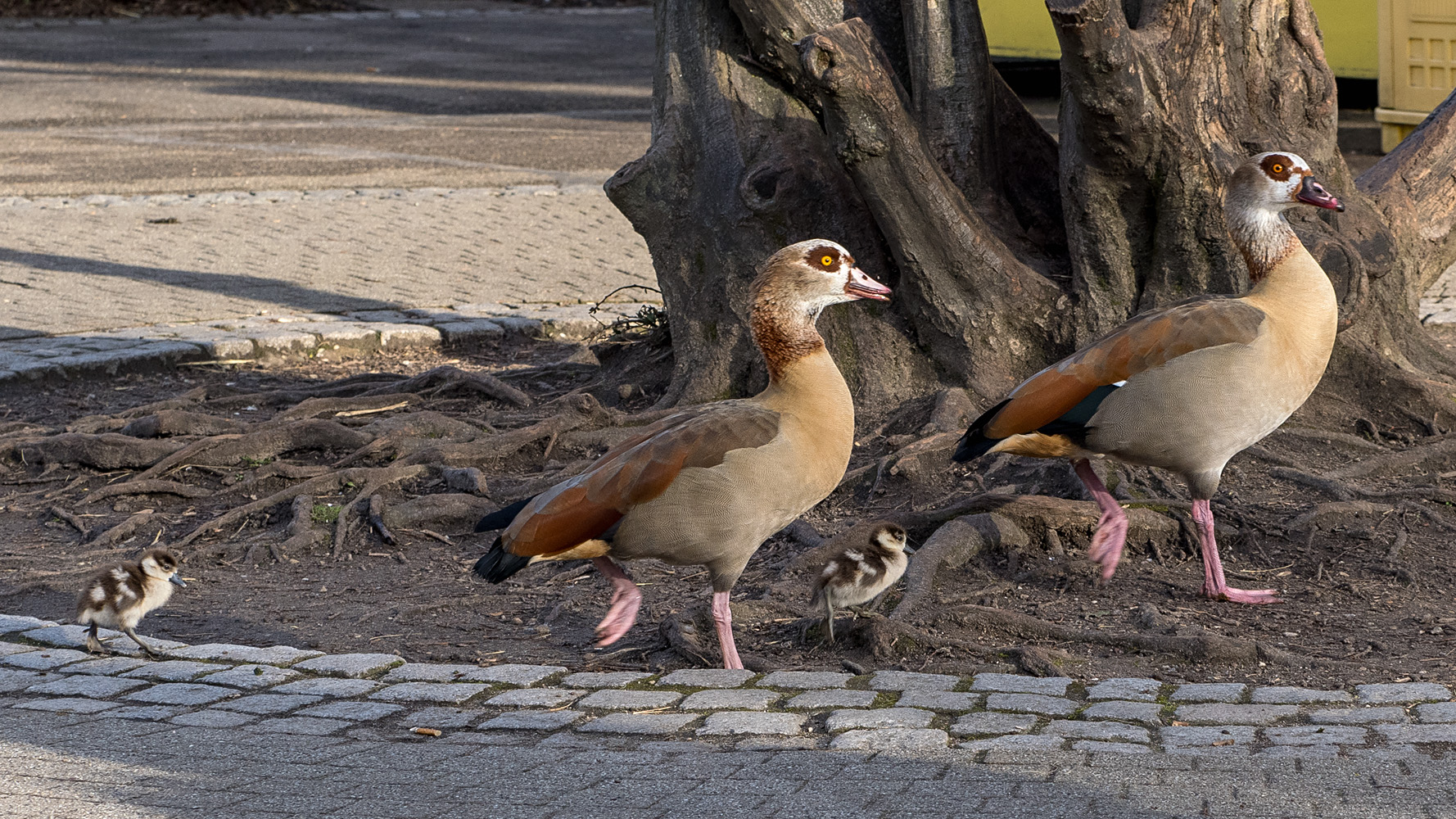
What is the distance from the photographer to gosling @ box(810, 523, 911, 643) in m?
5.37

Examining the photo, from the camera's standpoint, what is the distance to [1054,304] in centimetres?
746

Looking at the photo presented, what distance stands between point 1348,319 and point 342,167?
1158cm

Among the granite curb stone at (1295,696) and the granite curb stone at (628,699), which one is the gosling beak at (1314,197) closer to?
the granite curb stone at (1295,696)

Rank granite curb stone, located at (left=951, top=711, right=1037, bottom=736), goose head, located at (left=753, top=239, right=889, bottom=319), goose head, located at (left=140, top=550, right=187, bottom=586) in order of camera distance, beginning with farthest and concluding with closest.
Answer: goose head, located at (left=140, top=550, right=187, bottom=586)
goose head, located at (left=753, top=239, right=889, bottom=319)
granite curb stone, located at (left=951, top=711, right=1037, bottom=736)

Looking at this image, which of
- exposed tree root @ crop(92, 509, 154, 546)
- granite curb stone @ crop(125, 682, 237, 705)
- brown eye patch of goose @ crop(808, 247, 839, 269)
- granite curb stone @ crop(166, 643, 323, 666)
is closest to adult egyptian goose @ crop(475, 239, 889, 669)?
brown eye patch of goose @ crop(808, 247, 839, 269)

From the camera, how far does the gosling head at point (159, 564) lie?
5707 millimetres

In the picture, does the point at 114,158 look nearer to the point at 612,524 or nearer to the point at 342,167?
the point at 342,167


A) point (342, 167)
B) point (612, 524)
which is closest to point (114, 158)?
point (342, 167)

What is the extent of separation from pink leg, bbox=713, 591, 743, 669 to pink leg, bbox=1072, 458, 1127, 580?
5.32 feet

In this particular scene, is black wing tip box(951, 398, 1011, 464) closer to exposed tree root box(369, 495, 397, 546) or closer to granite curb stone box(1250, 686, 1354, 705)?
granite curb stone box(1250, 686, 1354, 705)

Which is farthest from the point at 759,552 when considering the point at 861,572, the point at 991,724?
the point at 991,724

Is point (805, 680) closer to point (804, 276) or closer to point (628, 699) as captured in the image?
point (628, 699)

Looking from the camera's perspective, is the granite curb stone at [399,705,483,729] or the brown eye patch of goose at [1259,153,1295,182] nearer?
the granite curb stone at [399,705,483,729]

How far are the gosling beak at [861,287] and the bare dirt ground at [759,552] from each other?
39.5 inches
